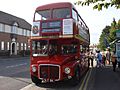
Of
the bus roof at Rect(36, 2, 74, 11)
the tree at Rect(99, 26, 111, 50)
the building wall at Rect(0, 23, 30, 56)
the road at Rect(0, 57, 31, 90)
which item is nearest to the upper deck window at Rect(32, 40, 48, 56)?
the road at Rect(0, 57, 31, 90)

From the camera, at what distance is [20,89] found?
12.2m

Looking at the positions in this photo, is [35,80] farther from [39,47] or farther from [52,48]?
[52,48]

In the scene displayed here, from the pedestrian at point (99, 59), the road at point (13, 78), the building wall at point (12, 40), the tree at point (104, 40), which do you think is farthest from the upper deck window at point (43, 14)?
the tree at point (104, 40)

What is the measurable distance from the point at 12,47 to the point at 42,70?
48853 mm

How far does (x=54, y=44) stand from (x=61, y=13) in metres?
1.58

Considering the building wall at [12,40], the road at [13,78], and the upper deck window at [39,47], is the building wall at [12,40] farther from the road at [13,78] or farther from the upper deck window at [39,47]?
the upper deck window at [39,47]

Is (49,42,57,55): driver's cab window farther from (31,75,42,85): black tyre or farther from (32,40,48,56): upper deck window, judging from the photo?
(31,75,42,85): black tyre

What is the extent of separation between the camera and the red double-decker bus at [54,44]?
42.1 feet

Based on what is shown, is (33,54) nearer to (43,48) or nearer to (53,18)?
(43,48)

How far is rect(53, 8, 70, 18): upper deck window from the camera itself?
13797mm

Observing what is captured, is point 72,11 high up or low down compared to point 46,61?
up

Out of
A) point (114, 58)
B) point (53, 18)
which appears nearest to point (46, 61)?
point (53, 18)

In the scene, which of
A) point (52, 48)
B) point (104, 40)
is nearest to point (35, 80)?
point (52, 48)

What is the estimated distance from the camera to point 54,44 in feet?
44.7
